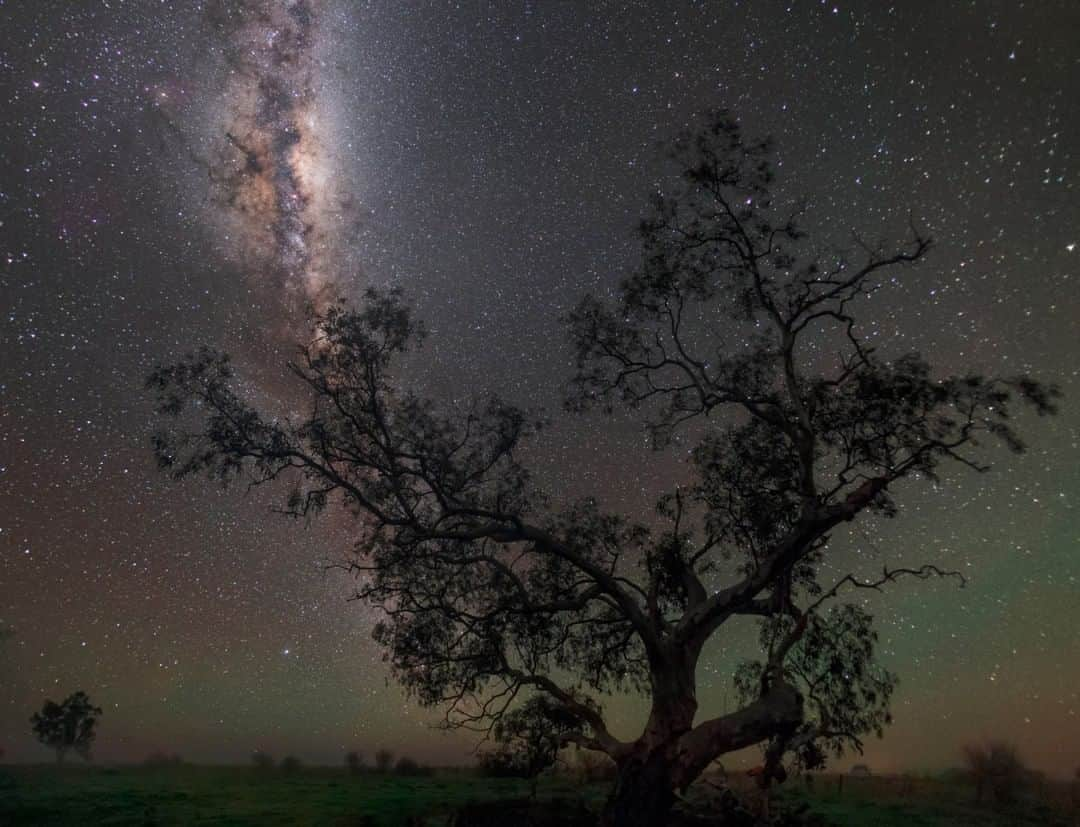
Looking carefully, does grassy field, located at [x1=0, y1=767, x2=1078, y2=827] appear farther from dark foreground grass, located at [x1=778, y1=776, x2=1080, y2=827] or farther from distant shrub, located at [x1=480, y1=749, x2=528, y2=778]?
distant shrub, located at [x1=480, y1=749, x2=528, y2=778]

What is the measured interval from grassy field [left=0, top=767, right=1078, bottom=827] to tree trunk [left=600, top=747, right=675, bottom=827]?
11225 mm

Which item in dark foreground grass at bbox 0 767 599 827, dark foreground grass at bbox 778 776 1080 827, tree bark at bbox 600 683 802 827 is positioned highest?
tree bark at bbox 600 683 802 827

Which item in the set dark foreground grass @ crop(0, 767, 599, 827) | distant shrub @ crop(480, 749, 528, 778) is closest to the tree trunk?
distant shrub @ crop(480, 749, 528, 778)

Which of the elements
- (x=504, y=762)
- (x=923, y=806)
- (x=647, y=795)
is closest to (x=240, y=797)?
(x=504, y=762)

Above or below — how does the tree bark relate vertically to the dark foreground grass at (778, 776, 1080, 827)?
above

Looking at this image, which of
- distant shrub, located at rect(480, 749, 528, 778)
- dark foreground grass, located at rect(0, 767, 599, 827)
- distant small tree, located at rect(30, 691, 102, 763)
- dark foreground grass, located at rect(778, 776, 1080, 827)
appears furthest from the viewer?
distant small tree, located at rect(30, 691, 102, 763)

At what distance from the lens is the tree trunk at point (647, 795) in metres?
18.9

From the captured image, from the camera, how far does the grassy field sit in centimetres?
2919

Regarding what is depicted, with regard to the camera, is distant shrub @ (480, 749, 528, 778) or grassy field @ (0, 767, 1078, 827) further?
grassy field @ (0, 767, 1078, 827)

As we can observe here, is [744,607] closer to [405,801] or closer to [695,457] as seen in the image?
[695,457]

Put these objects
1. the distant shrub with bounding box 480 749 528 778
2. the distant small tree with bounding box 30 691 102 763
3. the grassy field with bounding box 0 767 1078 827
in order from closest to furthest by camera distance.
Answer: the distant shrub with bounding box 480 749 528 778 < the grassy field with bounding box 0 767 1078 827 < the distant small tree with bounding box 30 691 102 763

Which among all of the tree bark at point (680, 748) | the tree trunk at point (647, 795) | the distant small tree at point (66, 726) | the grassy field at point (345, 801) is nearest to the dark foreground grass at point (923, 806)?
the grassy field at point (345, 801)

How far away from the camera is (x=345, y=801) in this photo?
116ft

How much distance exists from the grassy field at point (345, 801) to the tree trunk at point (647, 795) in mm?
11225
